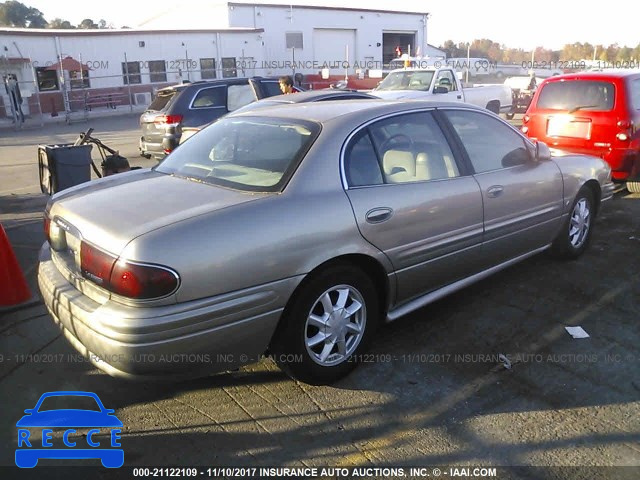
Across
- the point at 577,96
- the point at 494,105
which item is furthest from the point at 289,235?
the point at 494,105

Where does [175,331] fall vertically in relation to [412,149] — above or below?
below

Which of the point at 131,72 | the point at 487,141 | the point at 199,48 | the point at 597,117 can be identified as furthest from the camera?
the point at 199,48

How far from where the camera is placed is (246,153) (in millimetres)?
3516

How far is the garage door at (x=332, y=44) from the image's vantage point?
3334 cm

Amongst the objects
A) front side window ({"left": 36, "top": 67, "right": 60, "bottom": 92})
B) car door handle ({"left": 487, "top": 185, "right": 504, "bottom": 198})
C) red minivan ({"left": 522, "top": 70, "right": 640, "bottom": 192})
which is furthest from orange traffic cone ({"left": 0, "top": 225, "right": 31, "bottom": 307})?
front side window ({"left": 36, "top": 67, "right": 60, "bottom": 92})

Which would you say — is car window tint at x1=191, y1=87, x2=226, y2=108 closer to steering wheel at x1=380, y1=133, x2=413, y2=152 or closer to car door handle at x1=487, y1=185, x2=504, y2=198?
steering wheel at x1=380, y1=133, x2=413, y2=152

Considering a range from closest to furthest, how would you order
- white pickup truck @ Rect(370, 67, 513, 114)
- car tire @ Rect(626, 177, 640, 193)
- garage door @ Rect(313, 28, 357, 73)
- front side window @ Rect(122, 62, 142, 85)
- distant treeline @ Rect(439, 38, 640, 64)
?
car tire @ Rect(626, 177, 640, 193), white pickup truck @ Rect(370, 67, 513, 114), front side window @ Rect(122, 62, 142, 85), garage door @ Rect(313, 28, 357, 73), distant treeline @ Rect(439, 38, 640, 64)

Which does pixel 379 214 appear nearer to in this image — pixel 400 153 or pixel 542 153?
pixel 400 153

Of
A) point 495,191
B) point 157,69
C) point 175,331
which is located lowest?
point 175,331

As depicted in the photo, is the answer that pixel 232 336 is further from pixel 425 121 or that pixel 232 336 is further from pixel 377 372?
pixel 425 121

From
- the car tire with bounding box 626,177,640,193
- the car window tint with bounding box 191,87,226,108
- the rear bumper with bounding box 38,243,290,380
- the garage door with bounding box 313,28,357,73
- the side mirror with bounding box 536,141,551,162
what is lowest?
the car tire with bounding box 626,177,640,193

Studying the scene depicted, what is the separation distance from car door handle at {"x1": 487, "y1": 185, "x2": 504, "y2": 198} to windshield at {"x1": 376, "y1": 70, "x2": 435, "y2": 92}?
31.4ft

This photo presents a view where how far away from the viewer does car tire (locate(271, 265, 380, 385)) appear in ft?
9.77

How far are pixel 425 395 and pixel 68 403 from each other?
2.09 meters
